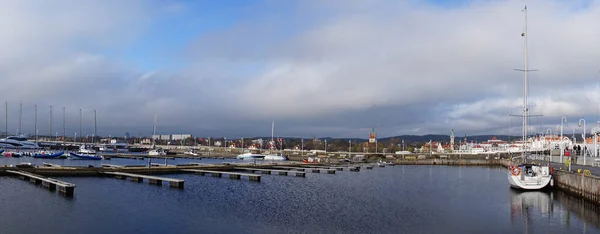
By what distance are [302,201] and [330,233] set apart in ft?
39.0

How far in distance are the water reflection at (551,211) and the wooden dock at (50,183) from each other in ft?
100

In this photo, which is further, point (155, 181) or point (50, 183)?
point (155, 181)

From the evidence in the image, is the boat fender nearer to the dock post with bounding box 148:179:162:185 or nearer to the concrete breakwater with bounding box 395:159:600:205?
the concrete breakwater with bounding box 395:159:600:205

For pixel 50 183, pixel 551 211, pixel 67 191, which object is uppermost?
pixel 50 183

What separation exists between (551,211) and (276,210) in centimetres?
1896

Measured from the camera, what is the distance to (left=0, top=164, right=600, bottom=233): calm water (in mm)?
24875

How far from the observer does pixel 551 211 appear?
105ft

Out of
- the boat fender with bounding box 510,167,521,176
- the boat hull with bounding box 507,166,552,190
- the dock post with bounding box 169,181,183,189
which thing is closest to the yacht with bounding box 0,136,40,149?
the dock post with bounding box 169,181,183,189

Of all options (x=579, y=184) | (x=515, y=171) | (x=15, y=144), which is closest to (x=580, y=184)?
(x=579, y=184)

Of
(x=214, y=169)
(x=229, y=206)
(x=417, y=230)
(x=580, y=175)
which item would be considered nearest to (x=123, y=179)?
(x=214, y=169)

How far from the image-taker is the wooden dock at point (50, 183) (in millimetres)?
34500

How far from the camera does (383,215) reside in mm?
29734

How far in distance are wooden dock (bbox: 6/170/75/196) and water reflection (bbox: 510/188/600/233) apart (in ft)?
100

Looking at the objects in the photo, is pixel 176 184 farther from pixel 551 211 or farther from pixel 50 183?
pixel 551 211
